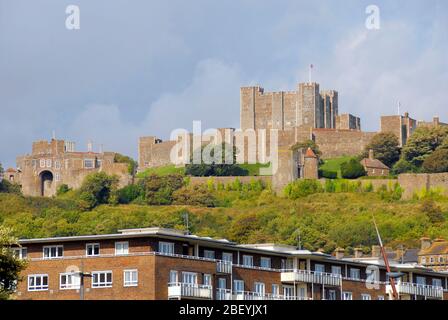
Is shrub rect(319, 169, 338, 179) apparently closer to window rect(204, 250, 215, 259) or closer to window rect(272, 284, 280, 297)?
window rect(272, 284, 280, 297)

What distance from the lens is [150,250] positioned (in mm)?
45094

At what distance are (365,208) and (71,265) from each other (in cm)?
8140

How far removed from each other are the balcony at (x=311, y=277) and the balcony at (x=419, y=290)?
2.86 metres

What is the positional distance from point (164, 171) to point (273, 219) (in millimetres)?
33876

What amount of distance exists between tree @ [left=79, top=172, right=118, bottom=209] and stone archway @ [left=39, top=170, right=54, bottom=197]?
8375 mm

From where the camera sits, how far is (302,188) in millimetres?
133750

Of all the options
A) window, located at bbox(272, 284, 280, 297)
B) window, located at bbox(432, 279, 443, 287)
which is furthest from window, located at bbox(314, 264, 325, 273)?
window, located at bbox(432, 279, 443, 287)

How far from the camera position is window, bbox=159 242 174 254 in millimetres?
45825

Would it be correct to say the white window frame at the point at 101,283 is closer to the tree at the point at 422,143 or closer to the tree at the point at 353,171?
the tree at the point at 353,171

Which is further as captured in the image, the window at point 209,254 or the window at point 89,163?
the window at point 89,163

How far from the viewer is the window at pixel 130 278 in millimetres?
43406

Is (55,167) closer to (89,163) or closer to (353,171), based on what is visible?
(89,163)

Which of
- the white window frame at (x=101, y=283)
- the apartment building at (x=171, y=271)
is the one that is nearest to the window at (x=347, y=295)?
the apartment building at (x=171, y=271)
